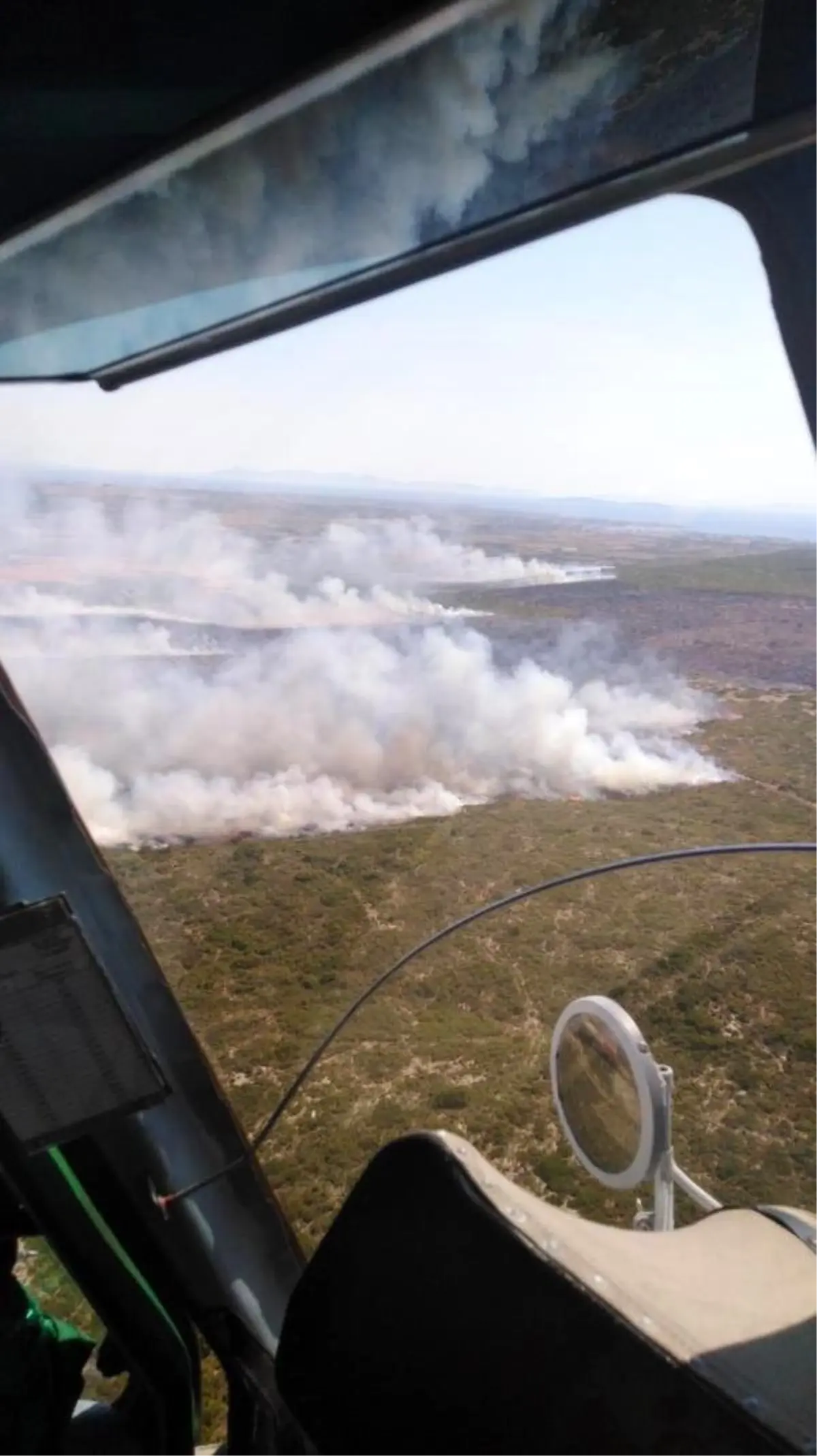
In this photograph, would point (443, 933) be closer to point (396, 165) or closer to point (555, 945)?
point (555, 945)

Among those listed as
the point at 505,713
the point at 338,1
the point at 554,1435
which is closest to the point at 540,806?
the point at 505,713

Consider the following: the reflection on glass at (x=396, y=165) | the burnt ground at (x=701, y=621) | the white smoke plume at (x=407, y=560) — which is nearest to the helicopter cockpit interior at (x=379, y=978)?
the reflection on glass at (x=396, y=165)

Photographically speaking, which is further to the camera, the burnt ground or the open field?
the burnt ground

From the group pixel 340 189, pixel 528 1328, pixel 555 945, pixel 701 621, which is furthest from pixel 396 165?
pixel 555 945

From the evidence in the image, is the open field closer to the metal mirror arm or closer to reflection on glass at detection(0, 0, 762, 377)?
the metal mirror arm

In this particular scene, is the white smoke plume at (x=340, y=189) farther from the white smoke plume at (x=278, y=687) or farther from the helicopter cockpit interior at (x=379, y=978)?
the white smoke plume at (x=278, y=687)

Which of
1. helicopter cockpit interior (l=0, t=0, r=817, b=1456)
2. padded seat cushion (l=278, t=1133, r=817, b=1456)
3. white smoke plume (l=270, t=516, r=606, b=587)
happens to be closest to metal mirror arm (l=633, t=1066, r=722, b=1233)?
helicopter cockpit interior (l=0, t=0, r=817, b=1456)

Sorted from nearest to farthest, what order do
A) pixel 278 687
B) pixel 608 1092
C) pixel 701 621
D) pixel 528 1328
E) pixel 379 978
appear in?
pixel 528 1328, pixel 608 1092, pixel 379 978, pixel 701 621, pixel 278 687
